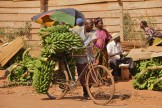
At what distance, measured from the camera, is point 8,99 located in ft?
29.3

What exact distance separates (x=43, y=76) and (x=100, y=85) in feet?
4.06

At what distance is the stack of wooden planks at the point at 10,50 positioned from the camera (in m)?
12.3

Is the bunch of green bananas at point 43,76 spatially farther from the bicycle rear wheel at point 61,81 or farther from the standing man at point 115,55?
the standing man at point 115,55

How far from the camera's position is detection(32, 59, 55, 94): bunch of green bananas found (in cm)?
867

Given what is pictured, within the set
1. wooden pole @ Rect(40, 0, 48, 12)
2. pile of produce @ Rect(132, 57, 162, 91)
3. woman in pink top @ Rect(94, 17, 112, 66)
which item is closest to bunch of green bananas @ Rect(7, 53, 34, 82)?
woman in pink top @ Rect(94, 17, 112, 66)

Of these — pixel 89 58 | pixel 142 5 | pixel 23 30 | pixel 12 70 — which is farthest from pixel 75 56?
pixel 23 30

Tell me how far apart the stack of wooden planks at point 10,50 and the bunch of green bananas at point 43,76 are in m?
3.72

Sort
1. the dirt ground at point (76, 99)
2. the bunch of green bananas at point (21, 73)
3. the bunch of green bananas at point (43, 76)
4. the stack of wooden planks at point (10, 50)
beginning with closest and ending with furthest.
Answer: the dirt ground at point (76, 99), the bunch of green bananas at point (43, 76), the bunch of green bananas at point (21, 73), the stack of wooden planks at point (10, 50)

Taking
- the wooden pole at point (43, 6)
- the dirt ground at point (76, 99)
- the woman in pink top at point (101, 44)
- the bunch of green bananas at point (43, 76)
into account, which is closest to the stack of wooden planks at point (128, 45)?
the woman in pink top at point (101, 44)

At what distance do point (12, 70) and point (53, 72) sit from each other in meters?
2.62

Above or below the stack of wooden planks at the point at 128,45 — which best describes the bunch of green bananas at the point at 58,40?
above

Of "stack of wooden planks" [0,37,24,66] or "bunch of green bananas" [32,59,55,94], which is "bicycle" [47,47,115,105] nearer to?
"bunch of green bananas" [32,59,55,94]

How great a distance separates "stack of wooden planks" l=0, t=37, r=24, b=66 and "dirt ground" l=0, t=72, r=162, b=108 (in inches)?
85.6

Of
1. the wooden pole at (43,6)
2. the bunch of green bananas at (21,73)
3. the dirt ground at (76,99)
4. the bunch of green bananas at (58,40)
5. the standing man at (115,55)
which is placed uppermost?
the wooden pole at (43,6)
